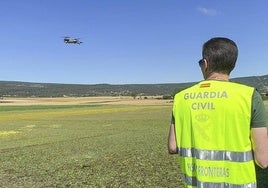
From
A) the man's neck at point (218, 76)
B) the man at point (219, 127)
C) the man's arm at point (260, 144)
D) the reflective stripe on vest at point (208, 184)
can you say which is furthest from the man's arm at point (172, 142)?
the man's arm at point (260, 144)

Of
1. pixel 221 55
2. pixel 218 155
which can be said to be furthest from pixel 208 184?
pixel 221 55

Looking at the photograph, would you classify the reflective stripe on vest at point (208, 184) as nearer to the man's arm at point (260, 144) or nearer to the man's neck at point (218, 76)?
the man's arm at point (260, 144)

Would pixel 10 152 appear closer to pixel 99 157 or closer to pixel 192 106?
pixel 99 157

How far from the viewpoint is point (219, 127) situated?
3.80 meters

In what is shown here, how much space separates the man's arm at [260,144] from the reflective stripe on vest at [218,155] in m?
0.06

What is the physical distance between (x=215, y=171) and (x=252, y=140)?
38 centimetres

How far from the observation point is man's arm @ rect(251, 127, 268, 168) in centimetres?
375

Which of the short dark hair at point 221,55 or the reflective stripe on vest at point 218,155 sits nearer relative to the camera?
the reflective stripe on vest at point 218,155

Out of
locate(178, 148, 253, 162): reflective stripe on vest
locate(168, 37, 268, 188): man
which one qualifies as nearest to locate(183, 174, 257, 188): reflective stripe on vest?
locate(168, 37, 268, 188): man

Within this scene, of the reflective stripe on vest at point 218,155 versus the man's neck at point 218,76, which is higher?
the man's neck at point 218,76

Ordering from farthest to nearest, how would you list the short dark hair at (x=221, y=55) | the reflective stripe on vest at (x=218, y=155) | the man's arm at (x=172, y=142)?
1. the man's arm at (x=172, y=142)
2. the short dark hair at (x=221, y=55)
3. the reflective stripe on vest at (x=218, y=155)

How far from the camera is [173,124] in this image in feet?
13.5

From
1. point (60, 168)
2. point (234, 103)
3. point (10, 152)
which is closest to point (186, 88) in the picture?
point (234, 103)

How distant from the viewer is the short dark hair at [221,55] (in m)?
3.96
